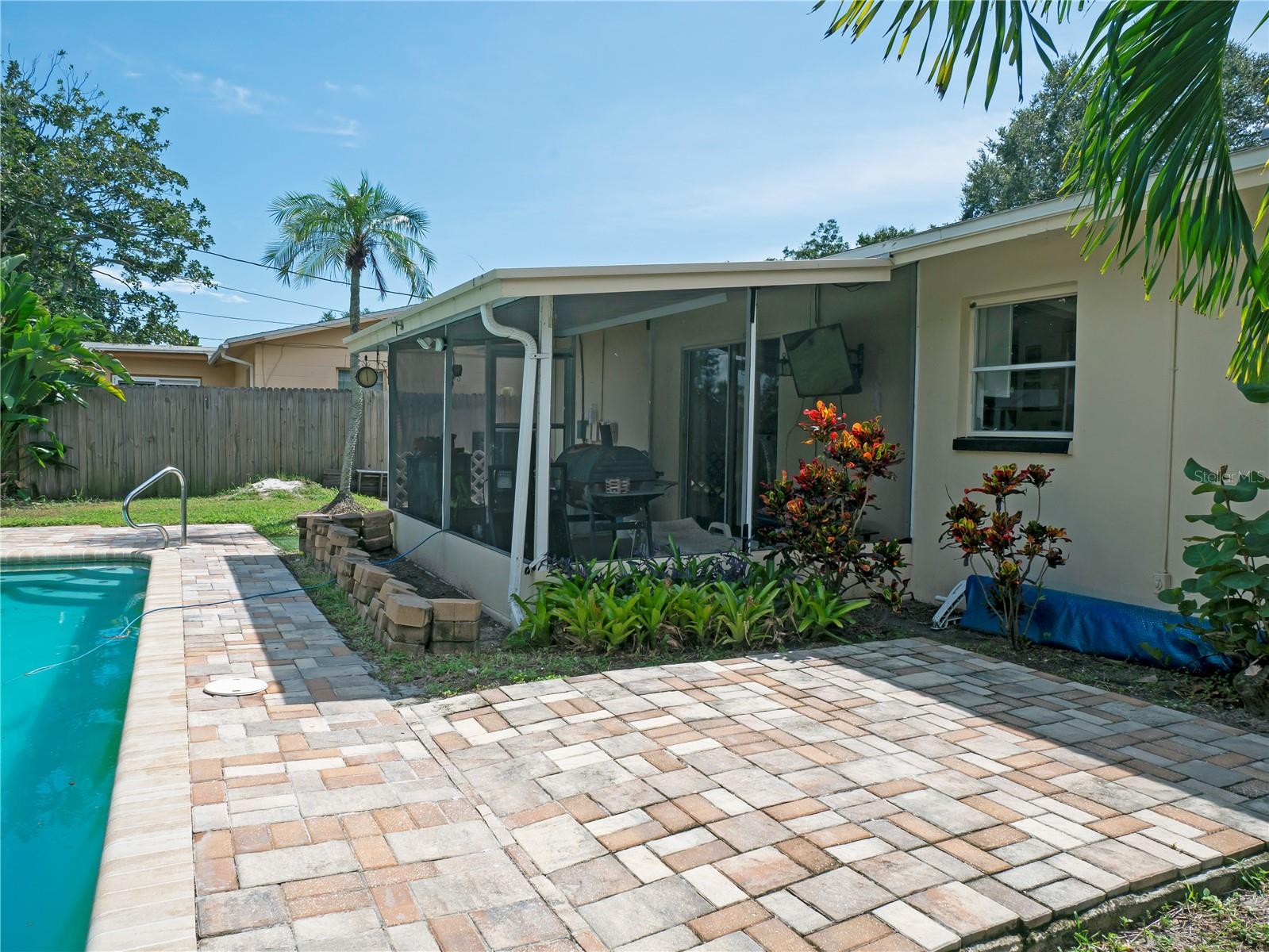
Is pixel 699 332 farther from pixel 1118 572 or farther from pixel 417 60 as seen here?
pixel 417 60

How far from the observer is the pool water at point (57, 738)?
10.6ft

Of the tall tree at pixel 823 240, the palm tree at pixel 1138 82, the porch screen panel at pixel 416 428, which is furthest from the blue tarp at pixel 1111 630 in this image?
the tall tree at pixel 823 240

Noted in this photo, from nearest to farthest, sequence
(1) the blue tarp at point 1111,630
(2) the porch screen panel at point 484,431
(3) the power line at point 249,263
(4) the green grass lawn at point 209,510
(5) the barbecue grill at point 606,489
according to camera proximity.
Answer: (1) the blue tarp at point 1111,630
(5) the barbecue grill at point 606,489
(2) the porch screen panel at point 484,431
(4) the green grass lawn at point 209,510
(3) the power line at point 249,263

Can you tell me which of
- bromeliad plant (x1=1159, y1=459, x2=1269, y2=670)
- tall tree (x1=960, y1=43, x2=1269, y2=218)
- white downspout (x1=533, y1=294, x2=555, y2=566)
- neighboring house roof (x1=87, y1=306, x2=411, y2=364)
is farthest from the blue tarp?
tall tree (x1=960, y1=43, x2=1269, y2=218)

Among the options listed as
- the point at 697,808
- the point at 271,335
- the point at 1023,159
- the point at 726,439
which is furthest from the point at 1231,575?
the point at 1023,159

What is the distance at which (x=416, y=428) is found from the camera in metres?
8.73

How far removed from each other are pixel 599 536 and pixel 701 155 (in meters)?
7.80

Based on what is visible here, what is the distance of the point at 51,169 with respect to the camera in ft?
68.4

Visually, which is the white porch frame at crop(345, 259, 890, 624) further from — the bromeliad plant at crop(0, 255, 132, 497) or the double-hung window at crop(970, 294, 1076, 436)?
the bromeliad plant at crop(0, 255, 132, 497)

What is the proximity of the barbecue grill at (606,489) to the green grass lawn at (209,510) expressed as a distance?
510 centimetres

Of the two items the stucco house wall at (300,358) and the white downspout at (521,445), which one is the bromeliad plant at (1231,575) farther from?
the stucco house wall at (300,358)

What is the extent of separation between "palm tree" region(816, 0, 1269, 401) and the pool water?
151 inches

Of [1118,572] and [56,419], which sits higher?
[56,419]

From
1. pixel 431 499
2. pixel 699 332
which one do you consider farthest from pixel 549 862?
pixel 431 499
